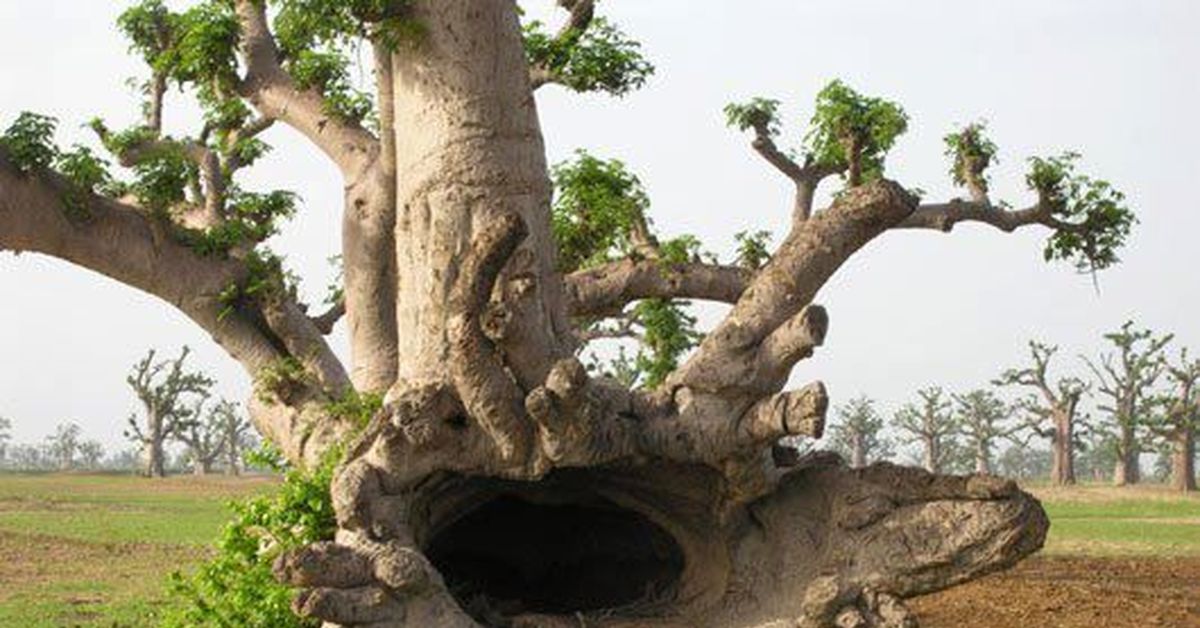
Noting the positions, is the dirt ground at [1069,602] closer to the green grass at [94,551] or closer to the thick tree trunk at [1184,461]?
the green grass at [94,551]

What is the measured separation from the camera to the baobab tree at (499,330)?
7082mm

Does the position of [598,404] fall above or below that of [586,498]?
above

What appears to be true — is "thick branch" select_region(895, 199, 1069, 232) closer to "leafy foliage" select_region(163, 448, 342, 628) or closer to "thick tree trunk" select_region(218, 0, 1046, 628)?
"thick tree trunk" select_region(218, 0, 1046, 628)

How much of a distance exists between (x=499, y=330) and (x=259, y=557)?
281 centimetres

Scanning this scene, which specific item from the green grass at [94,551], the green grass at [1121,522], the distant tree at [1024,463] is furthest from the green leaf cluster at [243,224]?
the distant tree at [1024,463]

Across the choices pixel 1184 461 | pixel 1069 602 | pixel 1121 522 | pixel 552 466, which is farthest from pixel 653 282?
pixel 1184 461

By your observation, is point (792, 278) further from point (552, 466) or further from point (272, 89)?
point (272, 89)

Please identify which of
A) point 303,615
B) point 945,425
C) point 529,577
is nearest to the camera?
point 303,615

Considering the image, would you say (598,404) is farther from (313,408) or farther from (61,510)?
(61,510)

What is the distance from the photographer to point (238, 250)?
40.9 feet

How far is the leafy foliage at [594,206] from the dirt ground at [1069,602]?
5.09m

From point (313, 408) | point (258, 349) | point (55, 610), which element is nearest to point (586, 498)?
point (313, 408)

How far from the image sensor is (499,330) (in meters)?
7.02

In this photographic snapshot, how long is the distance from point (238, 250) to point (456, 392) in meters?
5.81
